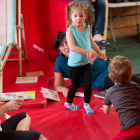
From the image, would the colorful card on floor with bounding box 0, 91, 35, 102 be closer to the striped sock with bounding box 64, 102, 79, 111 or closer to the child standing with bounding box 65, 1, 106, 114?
the striped sock with bounding box 64, 102, 79, 111

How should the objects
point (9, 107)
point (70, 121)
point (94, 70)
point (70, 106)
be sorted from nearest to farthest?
point (9, 107)
point (70, 121)
point (70, 106)
point (94, 70)

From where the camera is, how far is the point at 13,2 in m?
2.60

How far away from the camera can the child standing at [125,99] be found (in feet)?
3.24

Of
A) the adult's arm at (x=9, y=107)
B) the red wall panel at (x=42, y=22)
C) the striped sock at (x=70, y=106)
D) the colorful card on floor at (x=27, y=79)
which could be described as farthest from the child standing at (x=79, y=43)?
the red wall panel at (x=42, y=22)

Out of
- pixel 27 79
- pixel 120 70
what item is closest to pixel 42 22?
pixel 27 79

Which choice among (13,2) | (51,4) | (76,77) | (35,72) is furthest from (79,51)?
(51,4)

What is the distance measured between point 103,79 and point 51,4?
159 centimetres

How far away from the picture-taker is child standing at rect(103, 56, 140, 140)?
38.9 inches

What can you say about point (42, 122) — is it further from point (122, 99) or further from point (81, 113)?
point (122, 99)

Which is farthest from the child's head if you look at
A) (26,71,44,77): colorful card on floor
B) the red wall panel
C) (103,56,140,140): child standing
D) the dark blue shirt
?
the red wall panel

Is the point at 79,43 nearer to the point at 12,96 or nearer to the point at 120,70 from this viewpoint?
the point at 120,70

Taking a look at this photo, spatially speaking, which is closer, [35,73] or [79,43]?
[79,43]

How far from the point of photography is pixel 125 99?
998 mm

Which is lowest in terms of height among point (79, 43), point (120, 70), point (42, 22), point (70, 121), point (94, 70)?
point (70, 121)
